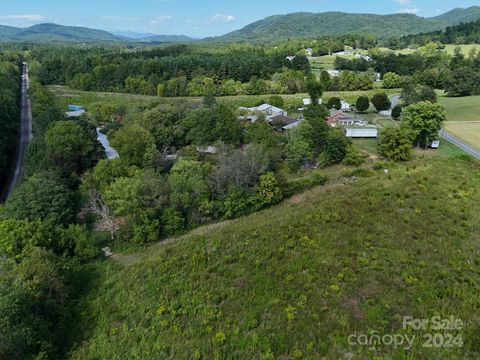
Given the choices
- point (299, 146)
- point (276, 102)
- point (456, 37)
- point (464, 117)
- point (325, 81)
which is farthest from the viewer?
point (456, 37)

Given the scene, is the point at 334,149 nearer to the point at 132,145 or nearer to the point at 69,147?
the point at 132,145

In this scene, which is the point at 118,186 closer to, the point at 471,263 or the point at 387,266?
the point at 387,266

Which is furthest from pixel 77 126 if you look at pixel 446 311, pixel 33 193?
pixel 446 311

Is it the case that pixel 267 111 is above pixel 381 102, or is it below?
below

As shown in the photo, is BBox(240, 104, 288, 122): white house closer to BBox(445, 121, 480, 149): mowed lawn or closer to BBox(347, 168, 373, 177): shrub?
BBox(347, 168, 373, 177): shrub

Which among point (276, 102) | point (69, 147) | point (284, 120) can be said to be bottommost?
point (284, 120)

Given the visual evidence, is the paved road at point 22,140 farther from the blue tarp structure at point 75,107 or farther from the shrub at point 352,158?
the shrub at point 352,158

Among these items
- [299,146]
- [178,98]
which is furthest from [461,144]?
[178,98]
